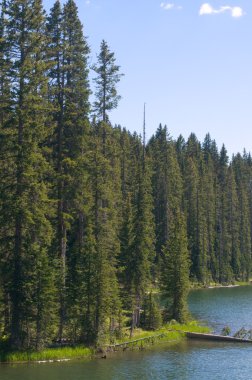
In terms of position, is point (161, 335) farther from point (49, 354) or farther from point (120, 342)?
point (49, 354)

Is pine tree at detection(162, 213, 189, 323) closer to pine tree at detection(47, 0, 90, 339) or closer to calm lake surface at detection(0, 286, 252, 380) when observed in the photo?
calm lake surface at detection(0, 286, 252, 380)

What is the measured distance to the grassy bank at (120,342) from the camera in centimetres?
2972

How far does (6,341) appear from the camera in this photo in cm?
3123

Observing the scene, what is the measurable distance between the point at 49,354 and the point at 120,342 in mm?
5850

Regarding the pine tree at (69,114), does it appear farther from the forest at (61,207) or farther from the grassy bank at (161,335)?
the grassy bank at (161,335)

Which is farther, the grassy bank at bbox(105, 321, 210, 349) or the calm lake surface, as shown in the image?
the grassy bank at bbox(105, 321, 210, 349)

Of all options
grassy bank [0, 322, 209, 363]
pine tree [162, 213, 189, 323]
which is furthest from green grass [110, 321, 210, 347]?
pine tree [162, 213, 189, 323]

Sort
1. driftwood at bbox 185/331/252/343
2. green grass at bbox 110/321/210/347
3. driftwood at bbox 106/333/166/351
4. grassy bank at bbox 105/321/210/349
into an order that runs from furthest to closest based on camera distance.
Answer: driftwood at bbox 185/331/252/343 < green grass at bbox 110/321/210/347 < grassy bank at bbox 105/321/210/349 < driftwood at bbox 106/333/166/351

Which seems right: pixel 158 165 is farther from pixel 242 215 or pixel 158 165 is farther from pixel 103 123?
pixel 103 123

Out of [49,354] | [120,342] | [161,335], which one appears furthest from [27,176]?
[161,335]

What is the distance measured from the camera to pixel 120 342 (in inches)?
1371

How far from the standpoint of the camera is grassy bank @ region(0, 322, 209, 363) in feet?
97.5

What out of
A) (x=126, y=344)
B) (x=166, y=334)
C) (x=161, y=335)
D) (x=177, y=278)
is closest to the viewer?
(x=126, y=344)

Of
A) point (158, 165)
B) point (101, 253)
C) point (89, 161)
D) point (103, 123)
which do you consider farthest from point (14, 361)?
point (158, 165)
